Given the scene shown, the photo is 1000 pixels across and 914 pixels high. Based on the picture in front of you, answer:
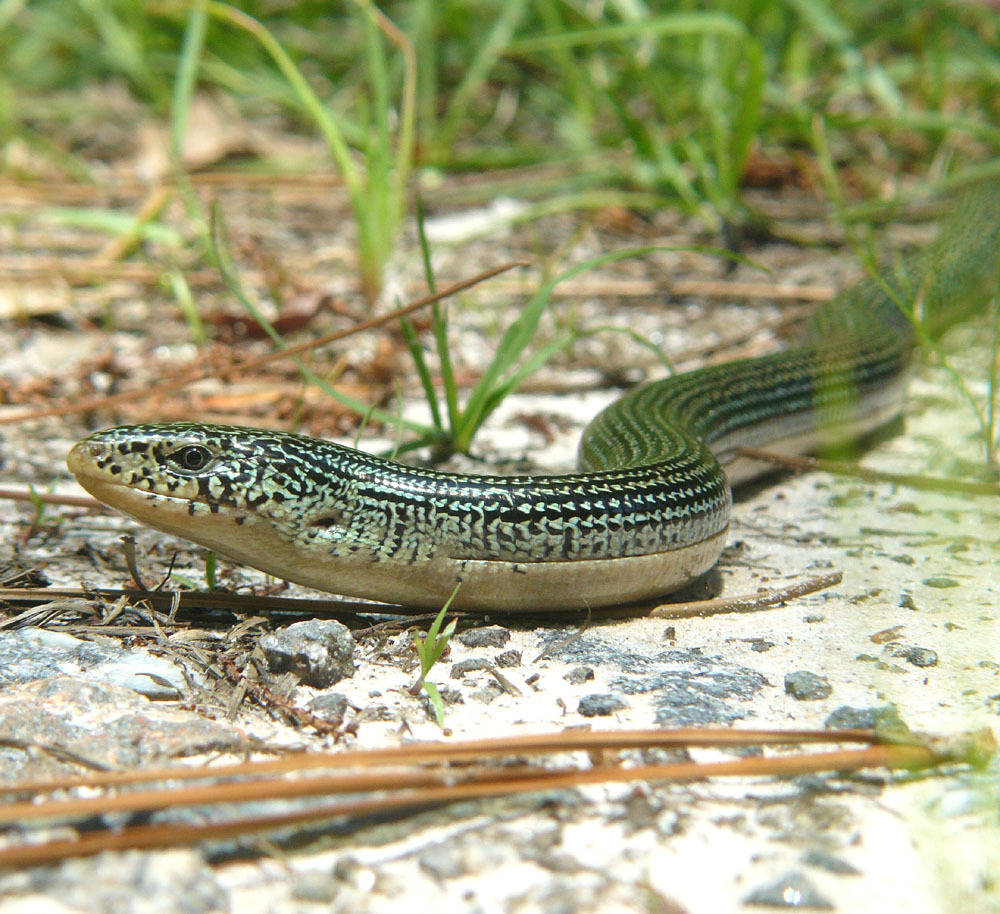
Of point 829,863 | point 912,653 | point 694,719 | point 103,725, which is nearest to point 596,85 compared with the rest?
point 912,653

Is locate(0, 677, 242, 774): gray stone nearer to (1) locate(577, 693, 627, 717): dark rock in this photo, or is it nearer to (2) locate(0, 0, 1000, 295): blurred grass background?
(1) locate(577, 693, 627, 717): dark rock

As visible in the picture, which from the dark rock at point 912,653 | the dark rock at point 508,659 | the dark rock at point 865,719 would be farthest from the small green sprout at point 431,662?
the dark rock at point 912,653

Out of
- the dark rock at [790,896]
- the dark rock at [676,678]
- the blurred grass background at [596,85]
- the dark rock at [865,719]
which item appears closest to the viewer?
the dark rock at [790,896]

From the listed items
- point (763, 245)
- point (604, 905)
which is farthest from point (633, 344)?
point (604, 905)

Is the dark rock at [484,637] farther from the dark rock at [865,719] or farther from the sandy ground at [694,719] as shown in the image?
the dark rock at [865,719]

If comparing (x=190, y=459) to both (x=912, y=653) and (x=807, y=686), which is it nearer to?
(x=807, y=686)
